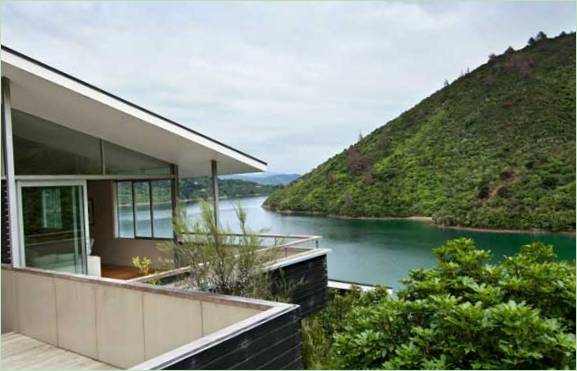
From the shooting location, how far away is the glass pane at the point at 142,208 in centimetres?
898

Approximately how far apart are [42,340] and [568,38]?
47156mm

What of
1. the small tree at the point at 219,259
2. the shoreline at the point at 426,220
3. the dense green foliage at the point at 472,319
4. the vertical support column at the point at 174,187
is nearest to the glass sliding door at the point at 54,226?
the vertical support column at the point at 174,187

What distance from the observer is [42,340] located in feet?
15.9

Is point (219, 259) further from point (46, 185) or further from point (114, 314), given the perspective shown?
point (46, 185)

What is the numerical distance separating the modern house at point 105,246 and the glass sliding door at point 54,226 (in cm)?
2

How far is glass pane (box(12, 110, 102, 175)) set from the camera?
20.6 ft

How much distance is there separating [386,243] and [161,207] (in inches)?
751

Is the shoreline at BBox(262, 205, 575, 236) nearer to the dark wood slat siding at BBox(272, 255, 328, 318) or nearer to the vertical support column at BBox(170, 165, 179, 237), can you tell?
the dark wood slat siding at BBox(272, 255, 328, 318)

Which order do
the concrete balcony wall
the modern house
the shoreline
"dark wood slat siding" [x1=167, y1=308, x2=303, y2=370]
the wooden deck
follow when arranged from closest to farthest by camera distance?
1. "dark wood slat siding" [x1=167, y1=308, x2=303, y2=370]
2. the modern house
3. the concrete balcony wall
4. the wooden deck
5. the shoreline

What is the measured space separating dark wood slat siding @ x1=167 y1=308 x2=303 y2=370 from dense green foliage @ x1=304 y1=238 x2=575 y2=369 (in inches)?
19.8

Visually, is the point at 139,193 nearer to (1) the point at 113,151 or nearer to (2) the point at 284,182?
(1) the point at 113,151

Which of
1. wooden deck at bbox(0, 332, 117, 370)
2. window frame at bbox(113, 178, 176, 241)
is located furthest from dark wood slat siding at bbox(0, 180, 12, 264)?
window frame at bbox(113, 178, 176, 241)

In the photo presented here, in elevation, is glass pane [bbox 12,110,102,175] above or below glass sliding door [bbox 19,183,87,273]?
above

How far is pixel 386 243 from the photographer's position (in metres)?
26.1
